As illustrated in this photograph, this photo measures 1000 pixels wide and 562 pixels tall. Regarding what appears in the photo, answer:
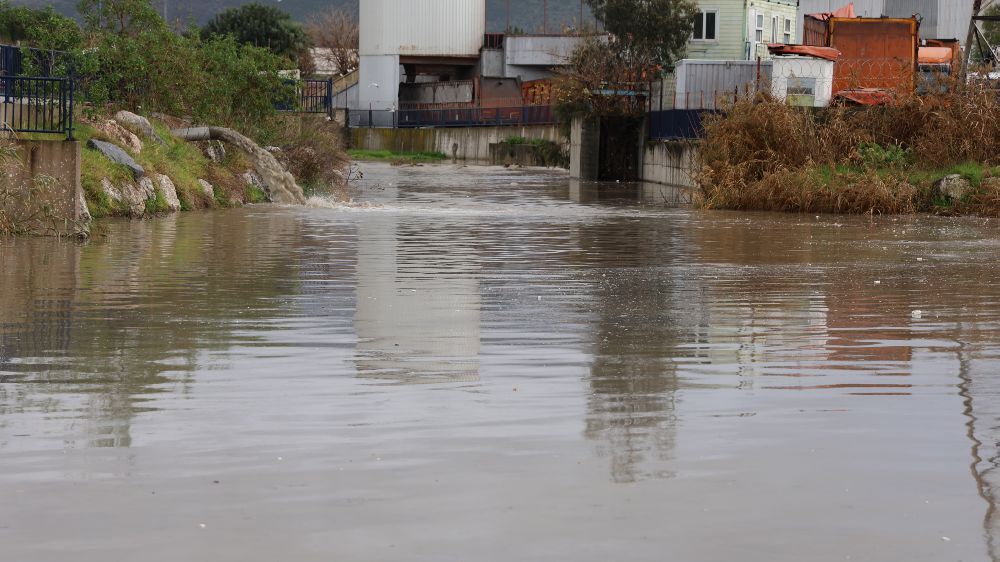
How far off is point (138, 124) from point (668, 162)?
21.5 m

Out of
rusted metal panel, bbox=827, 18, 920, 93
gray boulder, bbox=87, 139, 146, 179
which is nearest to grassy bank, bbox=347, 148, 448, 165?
rusted metal panel, bbox=827, 18, 920, 93

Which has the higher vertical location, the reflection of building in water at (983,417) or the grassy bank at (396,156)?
the grassy bank at (396,156)

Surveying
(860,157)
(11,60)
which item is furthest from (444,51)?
(11,60)

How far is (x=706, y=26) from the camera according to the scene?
71.4 metres

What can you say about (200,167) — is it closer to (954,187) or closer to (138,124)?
(138,124)

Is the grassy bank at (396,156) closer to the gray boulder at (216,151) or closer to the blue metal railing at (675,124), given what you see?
the blue metal railing at (675,124)

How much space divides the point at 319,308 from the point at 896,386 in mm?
5462

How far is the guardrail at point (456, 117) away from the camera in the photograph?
8100 centimetres

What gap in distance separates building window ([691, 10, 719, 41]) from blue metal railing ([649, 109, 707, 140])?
70.0ft

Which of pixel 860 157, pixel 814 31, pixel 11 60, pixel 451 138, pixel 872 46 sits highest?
pixel 814 31

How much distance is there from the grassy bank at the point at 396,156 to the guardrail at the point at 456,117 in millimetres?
3949

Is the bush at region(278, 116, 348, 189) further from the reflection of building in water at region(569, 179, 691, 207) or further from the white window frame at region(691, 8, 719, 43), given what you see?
the white window frame at region(691, 8, 719, 43)

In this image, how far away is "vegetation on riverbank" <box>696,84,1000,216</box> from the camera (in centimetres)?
3148

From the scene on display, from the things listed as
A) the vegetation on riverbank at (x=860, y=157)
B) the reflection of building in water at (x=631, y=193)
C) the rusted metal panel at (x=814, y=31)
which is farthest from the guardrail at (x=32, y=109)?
the rusted metal panel at (x=814, y=31)
